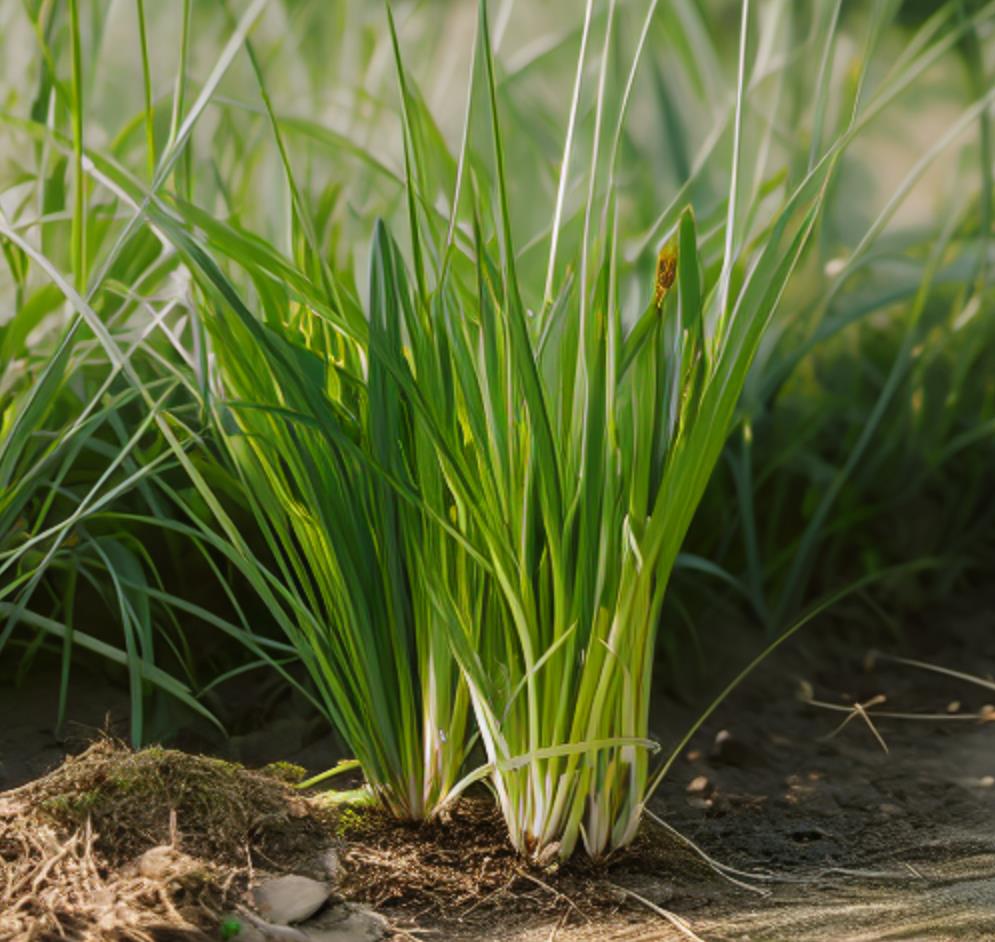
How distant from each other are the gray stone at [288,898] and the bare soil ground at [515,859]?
0.8 inches

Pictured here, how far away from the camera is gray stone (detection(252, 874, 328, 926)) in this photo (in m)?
1.03

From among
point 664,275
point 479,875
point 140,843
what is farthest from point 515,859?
point 664,275

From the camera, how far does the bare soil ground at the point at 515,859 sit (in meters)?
1.03

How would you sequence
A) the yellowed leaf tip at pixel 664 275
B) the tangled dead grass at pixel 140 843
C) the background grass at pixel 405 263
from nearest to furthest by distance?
the tangled dead grass at pixel 140 843
the yellowed leaf tip at pixel 664 275
the background grass at pixel 405 263

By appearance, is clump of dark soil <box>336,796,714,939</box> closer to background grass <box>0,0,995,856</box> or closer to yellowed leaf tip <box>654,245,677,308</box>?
background grass <box>0,0,995,856</box>

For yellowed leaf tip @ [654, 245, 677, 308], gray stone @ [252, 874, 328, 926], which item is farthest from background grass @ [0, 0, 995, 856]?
gray stone @ [252, 874, 328, 926]

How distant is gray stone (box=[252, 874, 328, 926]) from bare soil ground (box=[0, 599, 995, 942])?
0.02 metres

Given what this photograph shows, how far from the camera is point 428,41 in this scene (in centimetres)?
239

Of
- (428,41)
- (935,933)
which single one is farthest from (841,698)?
(428,41)

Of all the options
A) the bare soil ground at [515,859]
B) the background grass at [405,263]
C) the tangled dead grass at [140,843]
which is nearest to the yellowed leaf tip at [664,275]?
the background grass at [405,263]

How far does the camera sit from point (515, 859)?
3.85ft

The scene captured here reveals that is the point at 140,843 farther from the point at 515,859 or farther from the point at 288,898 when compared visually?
the point at 515,859

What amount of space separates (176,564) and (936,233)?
146cm

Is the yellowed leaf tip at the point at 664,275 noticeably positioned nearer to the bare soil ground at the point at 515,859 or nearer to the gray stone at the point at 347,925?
the bare soil ground at the point at 515,859
